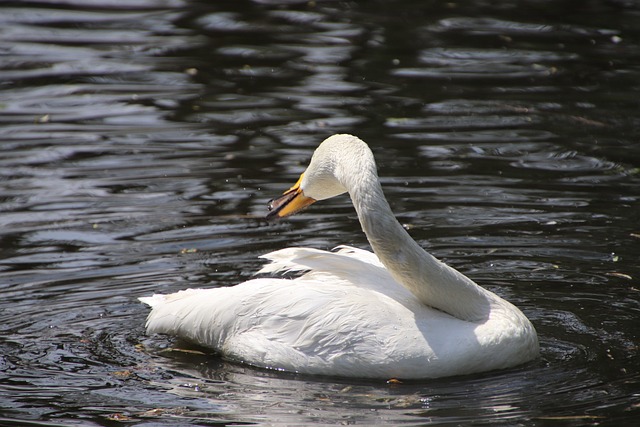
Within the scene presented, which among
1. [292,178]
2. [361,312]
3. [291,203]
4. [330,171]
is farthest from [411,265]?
[292,178]

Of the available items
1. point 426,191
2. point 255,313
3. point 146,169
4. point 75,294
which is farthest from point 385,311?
point 146,169

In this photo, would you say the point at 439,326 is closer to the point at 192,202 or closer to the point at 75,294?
the point at 75,294

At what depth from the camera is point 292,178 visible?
37.6 ft

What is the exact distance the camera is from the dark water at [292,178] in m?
6.97

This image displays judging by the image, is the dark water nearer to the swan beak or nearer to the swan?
the swan

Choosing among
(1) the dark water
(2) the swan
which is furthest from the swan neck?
(1) the dark water

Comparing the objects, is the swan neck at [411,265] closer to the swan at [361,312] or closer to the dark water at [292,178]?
the swan at [361,312]

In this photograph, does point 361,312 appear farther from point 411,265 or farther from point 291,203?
point 291,203

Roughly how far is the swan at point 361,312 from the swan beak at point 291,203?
0.01m

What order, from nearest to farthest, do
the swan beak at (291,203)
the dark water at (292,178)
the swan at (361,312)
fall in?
1. the dark water at (292,178)
2. the swan at (361,312)
3. the swan beak at (291,203)

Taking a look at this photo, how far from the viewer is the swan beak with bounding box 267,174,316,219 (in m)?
7.76

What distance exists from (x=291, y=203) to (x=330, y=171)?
0.52 metres

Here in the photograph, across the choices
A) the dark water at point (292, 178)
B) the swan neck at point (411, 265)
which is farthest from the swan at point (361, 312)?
the dark water at point (292, 178)

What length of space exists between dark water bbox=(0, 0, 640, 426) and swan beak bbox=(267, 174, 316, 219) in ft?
3.61
